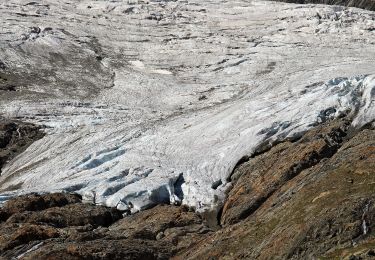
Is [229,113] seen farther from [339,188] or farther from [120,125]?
[339,188]

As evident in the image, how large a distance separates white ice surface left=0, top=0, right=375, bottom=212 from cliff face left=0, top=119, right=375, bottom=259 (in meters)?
1.98

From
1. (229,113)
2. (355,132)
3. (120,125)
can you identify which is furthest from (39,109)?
(355,132)

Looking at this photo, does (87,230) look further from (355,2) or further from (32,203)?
(355,2)

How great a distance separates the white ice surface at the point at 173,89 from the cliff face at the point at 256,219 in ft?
6.49

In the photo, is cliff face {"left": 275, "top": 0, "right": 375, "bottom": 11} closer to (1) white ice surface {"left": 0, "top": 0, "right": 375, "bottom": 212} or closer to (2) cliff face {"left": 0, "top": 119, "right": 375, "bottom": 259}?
(1) white ice surface {"left": 0, "top": 0, "right": 375, "bottom": 212}

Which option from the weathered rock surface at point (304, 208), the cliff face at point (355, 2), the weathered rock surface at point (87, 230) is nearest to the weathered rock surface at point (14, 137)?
the weathered rock surface at point (87, 230)

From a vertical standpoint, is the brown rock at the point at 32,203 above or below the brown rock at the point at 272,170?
below

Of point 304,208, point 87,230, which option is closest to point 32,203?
point 87,230

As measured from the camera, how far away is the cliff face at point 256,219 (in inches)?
540

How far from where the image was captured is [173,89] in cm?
4366

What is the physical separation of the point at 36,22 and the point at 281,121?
1285 inches

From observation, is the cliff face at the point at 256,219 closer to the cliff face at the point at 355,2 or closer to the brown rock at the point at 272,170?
the brown rock at the point at 272,170

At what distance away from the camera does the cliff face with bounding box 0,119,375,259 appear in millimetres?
13711

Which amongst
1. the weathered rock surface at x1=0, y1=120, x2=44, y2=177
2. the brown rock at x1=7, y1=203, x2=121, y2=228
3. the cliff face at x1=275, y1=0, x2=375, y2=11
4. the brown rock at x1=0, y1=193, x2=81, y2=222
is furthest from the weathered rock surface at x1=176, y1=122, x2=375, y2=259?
the cliff face at x1=275, y1=0, x2=375, y2=11
